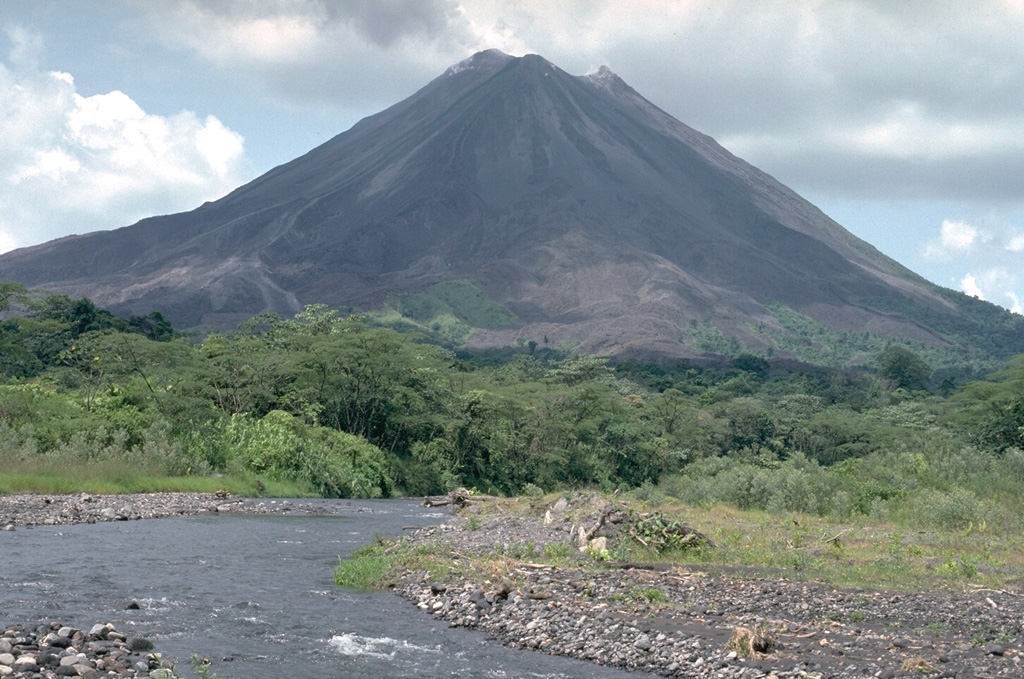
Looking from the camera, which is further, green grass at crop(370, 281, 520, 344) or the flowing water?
green grass at crop(370, 281, 520, 344)

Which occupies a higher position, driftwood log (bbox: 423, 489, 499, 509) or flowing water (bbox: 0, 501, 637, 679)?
flowing water (bbox: 0, 501, 637, 679)

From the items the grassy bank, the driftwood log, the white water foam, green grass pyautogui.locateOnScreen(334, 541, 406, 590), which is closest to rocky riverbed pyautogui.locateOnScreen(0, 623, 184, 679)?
the white water foam

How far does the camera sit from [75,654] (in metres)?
10.9

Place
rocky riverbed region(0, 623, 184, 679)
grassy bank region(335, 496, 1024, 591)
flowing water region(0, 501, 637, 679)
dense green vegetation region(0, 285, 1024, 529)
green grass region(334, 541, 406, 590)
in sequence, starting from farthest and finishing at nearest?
dense green vegetation region(0, 285, 1024, 529) → green grass region(334, 541, 406, 590) → grassy bank region(335, 496, 1024, 591) → flowing water region(0, 501, 637, 679) → rocky riverbed region(0, 623, 184, 679)

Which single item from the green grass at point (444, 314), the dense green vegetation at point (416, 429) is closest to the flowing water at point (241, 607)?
the dense green vegetation at point (416, 429)

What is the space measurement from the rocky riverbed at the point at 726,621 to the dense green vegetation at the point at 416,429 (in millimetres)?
9621

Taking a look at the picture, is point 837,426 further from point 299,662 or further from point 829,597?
point 299,662

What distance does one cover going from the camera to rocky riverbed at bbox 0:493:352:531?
23938mm

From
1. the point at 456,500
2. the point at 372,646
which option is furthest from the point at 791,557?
the point at 456,500

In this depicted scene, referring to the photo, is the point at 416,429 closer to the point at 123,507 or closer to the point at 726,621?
the point at 123,507

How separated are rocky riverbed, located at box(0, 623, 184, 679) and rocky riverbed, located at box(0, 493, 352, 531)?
37.7ft

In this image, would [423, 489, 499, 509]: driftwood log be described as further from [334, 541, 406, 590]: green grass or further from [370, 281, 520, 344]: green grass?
[370, 281, 520, 344]: green grass

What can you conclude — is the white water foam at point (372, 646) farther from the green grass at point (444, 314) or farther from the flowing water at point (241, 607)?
the green grass at point (444, 314)

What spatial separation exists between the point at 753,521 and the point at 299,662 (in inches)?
583
